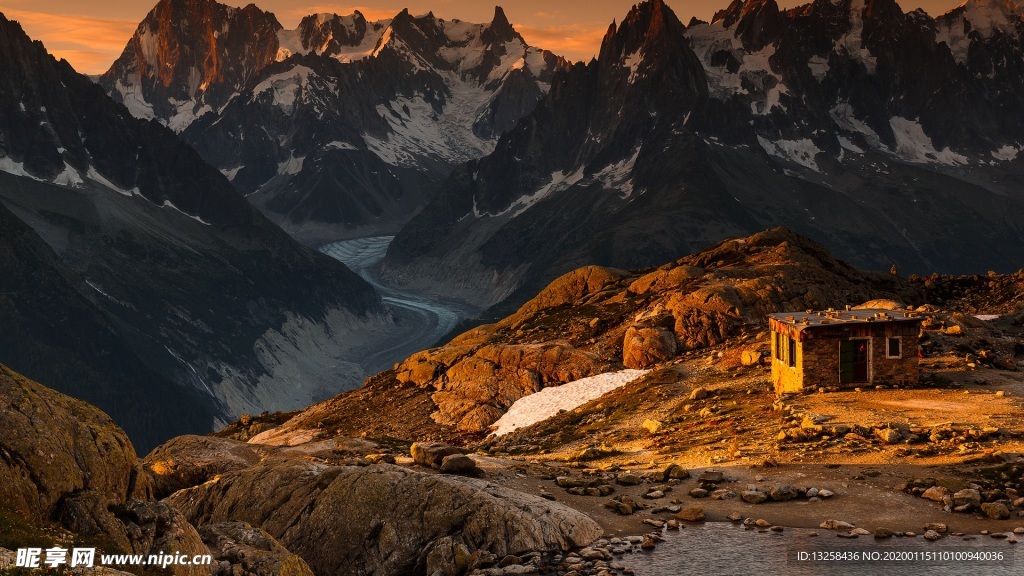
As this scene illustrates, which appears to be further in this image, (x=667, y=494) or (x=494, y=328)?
(x=494, y=328)

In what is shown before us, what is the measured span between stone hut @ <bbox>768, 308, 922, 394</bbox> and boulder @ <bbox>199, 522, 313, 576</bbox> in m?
33.8

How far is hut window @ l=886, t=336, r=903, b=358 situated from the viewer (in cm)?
5897

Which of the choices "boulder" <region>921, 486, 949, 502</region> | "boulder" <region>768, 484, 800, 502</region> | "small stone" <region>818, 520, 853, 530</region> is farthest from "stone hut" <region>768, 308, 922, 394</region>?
"small stone" <region>818, 520, 853, 530</region>

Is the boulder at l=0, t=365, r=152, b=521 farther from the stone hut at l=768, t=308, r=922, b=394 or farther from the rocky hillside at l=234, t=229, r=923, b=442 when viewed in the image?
the rocky hillside at l=234, t=229, r=923, b=442

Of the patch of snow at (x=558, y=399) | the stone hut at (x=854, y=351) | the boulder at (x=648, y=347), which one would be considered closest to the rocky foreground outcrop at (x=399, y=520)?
the stone hut at (x=854, y=351)

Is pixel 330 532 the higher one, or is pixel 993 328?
pixel 993 328

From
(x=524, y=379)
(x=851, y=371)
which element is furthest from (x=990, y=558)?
(x=524, y=379)

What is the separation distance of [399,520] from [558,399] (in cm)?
4041

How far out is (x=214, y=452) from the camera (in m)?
56.3

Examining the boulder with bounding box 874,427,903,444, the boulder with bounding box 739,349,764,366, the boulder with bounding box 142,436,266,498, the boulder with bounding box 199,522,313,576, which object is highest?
the boulder with bounding box 739,349,764,366

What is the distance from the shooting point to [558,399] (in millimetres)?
77438

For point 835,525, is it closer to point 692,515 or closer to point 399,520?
point 692,515

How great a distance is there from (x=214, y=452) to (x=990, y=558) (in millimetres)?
37213

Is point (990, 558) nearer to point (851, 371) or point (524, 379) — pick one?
point (851, 371)
